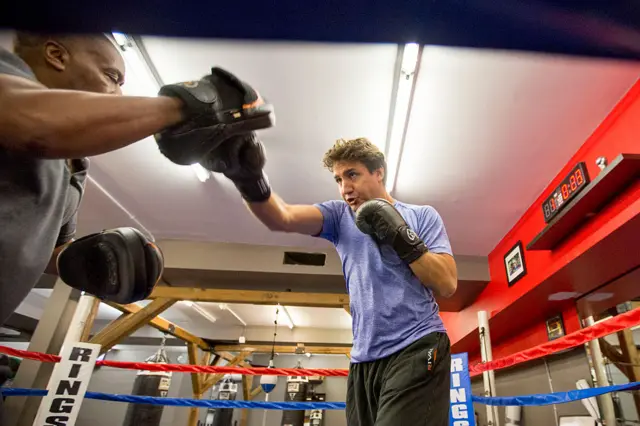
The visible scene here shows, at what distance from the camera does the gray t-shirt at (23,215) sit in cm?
61

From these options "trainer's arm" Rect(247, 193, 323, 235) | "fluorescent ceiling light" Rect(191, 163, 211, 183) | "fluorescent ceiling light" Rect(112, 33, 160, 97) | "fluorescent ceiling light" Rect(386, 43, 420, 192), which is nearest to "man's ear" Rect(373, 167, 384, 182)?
"trainer's arm" Rect(247, 193, 323, 235)

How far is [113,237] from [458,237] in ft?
12.8

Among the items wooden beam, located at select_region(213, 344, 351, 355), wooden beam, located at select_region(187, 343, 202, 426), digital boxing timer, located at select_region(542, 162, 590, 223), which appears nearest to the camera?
digital boxing timer, located at select_region(542, 162, 590, 223)

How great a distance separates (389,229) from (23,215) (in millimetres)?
845

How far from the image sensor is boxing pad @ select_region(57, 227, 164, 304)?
886 millimetres

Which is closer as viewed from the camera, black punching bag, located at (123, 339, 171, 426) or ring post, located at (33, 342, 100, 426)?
ring post, located at (33, 342, 100, 426)

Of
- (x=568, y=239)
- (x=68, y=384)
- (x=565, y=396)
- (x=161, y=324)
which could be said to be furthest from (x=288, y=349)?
(x=565, y=396)

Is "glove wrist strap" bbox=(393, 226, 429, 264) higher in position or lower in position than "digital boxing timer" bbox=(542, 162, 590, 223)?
lower

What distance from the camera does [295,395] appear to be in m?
9.84

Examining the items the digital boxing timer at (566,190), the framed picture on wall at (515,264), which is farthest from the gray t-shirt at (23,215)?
the framed picture on wall at (515,264)

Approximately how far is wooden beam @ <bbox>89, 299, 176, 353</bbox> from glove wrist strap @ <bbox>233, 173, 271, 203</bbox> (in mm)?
3910

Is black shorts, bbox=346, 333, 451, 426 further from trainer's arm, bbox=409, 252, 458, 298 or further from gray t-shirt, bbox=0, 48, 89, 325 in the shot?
gray t-shirt, bbox=0, 48, 89, 325

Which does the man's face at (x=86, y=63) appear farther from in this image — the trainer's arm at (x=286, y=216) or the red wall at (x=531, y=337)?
the red wall at (x=531, y=337)

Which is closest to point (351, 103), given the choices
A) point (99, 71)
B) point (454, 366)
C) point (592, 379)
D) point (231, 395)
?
point (99, 71)
